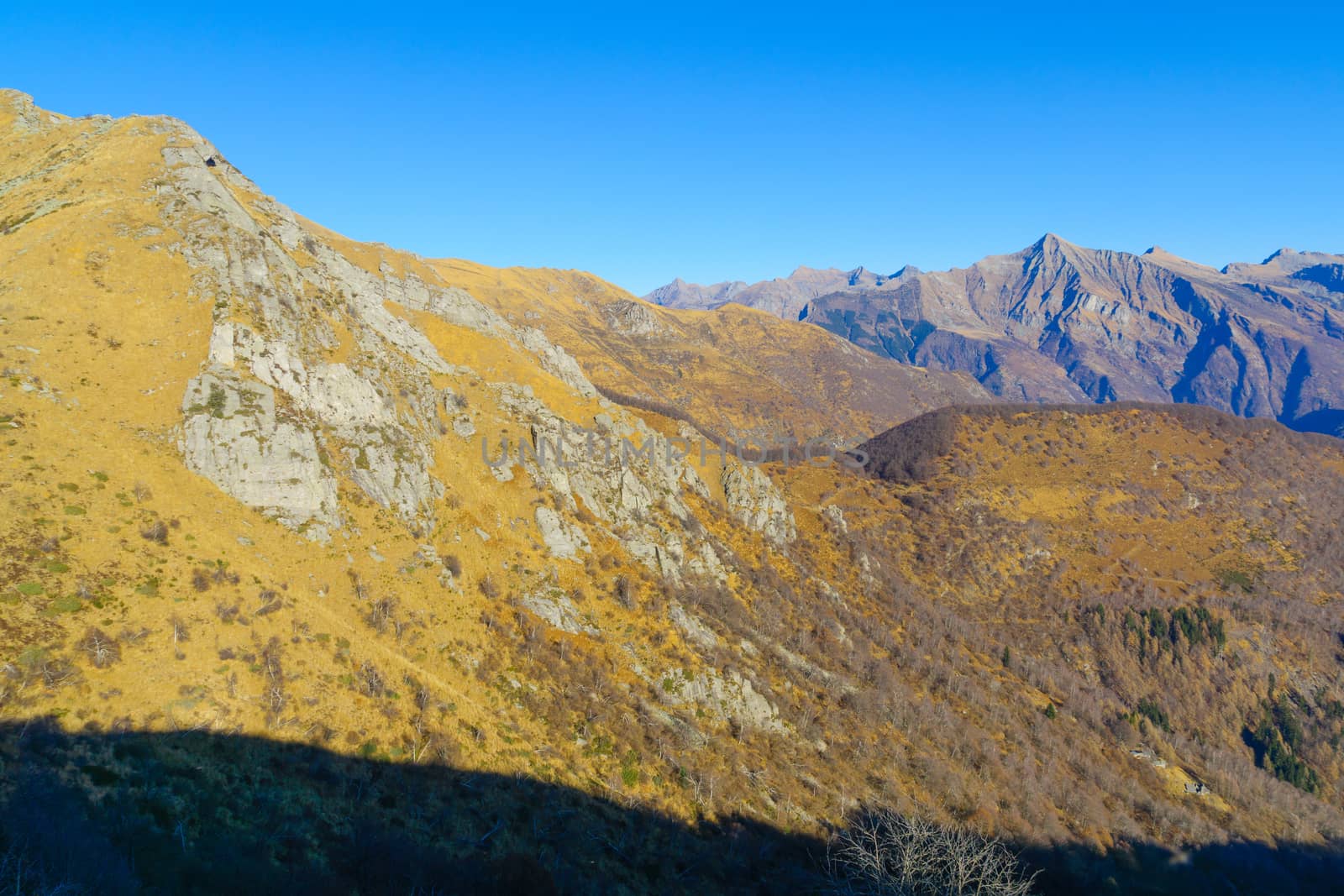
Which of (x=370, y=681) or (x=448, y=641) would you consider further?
(x=448, y=641)

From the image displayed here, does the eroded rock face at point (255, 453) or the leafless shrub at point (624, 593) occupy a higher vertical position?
the eroded rock face at point (255, 453)

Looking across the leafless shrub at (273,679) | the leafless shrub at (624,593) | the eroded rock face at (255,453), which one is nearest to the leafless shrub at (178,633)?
the leafless shrub at (273,679)

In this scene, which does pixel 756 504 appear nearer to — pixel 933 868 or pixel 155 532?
pixel 933 868

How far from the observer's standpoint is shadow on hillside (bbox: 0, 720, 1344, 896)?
2252cm

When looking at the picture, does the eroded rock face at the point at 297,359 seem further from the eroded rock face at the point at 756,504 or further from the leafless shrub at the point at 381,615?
the eroded rock face at the point at 756,504

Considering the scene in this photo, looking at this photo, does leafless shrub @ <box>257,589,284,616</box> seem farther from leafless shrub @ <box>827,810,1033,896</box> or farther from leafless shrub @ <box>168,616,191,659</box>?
leafless shrub @ <box>827,810,1033,896</box>

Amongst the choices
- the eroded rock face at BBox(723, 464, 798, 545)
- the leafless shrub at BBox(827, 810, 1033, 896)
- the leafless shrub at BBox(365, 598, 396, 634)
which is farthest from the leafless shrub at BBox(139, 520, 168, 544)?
the eroded rock face at BBox(723, 464, 798, 545)

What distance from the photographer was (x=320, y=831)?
30.0 m

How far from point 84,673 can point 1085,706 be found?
125078mm

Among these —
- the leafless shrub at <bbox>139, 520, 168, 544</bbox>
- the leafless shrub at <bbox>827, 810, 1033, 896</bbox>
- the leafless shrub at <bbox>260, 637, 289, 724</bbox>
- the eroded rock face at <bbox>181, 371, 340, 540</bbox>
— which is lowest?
the leafless shrub at <bbox>827, 810, 1033, 896</bbox>

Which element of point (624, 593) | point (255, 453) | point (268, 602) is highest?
point (255, 453)

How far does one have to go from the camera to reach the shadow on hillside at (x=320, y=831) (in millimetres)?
22516

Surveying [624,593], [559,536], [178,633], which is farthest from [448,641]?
[624,593]

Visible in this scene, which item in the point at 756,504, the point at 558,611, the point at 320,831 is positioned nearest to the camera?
the point at 320,831
